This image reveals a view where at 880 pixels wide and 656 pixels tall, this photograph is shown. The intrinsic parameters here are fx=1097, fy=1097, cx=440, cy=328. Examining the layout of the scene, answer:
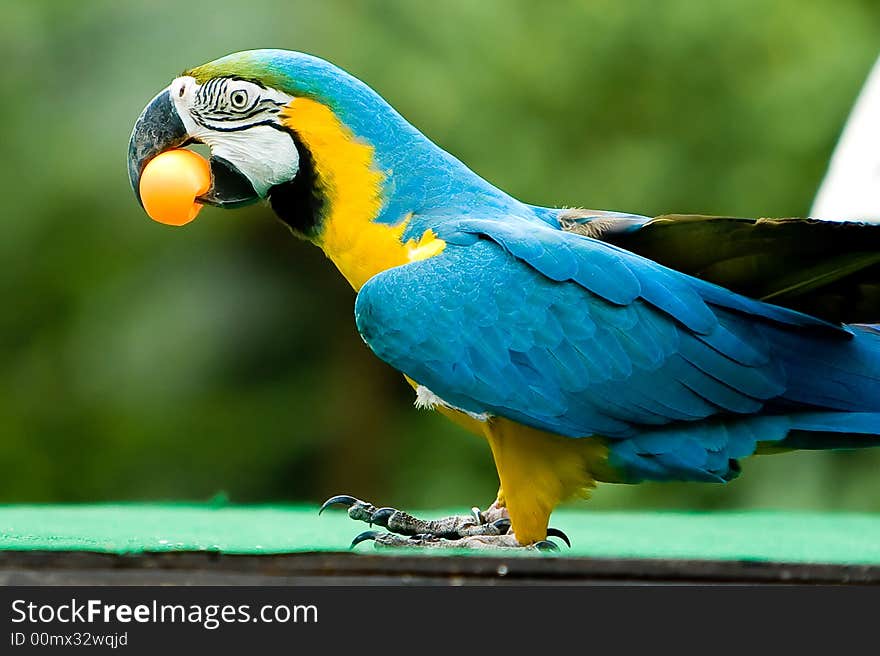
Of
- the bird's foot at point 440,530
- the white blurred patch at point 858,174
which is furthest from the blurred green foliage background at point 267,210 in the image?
the bird's foot at point 440,530

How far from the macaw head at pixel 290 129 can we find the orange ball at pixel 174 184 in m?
0.03

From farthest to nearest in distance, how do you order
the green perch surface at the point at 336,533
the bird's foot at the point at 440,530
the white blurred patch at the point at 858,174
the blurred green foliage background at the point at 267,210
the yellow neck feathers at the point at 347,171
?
the blurred green foliage background at the point at 267,210 → the white blurred patch at the point at 858,174 → the yellow neck feathers at the point at 347,171 → the bird's foot at the point at 440,530 → the green perch surface at the point at 336,533

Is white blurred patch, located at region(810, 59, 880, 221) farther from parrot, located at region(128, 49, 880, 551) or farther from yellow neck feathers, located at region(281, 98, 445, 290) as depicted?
yellow neck feathers, located at region(281, 98, 445, 290)

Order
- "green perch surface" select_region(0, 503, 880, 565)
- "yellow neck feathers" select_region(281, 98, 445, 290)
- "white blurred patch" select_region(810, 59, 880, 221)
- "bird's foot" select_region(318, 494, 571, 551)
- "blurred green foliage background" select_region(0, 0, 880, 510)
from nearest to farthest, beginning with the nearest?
"green perch surface" select_region(0, 503, 880, 565) → "bird's foot" select_region(318, 494, 571, 551) → "yellow neck feathers" select_region(281, 98, 445, 290) → "white blurred patch" select_region(810, 59, 880, 221) → "blurred green foliage background" select_region(0, 0, 880, 510)

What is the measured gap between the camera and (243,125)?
1936 millimetres

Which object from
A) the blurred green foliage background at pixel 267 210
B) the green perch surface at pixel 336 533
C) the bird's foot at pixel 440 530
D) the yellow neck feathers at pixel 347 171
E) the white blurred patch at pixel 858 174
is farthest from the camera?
the blurred green foliage background at pixel 267 210

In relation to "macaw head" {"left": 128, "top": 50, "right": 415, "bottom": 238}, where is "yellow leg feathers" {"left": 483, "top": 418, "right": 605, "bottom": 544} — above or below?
below

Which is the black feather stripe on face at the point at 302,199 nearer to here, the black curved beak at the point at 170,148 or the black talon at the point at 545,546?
the black curved beak at the point at 170,148

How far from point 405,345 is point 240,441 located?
101 inches

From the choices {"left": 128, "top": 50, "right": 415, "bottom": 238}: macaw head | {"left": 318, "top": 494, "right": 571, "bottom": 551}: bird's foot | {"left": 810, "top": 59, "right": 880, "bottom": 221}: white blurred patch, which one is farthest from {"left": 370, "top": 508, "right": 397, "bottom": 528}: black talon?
{"left": 810, "top": 59, "right": 880, "bottom": 221}: white blurred patch

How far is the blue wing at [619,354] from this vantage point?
175 cm

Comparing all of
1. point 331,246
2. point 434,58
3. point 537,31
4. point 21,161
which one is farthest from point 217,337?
point 331,246

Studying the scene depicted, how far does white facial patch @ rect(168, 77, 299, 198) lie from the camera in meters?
1.93

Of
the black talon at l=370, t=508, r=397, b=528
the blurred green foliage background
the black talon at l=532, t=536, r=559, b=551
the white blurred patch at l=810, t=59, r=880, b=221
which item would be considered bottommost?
→ the black talon at l=532, t=536, r=559, b=551
